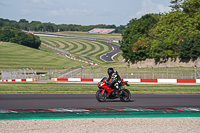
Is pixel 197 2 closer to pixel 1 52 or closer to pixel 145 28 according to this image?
pixel 145 28

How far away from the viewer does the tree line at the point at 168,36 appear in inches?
2480

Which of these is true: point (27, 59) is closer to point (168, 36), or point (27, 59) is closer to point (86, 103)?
point (168, 36)

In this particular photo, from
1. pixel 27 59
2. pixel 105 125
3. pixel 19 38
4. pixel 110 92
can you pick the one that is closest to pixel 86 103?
pixel 110 92

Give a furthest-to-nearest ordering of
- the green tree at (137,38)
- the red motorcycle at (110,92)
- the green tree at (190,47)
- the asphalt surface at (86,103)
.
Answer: the green tree at (137,38)
the green tree at (190,47)
the red motorcycle at (110,92)
the asphalt surface at (86,103)

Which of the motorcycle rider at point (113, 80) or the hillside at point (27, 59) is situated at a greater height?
the hillside at point (27, 59)

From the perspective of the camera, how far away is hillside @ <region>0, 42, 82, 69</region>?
349ft

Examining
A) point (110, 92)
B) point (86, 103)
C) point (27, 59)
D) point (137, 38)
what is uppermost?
point (137, 38)

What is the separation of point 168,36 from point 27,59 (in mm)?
59892

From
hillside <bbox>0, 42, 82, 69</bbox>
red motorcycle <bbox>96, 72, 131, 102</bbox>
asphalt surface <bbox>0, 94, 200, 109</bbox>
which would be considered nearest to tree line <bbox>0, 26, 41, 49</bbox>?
hillside <bbox>0, 42, 82, 69</bbox>

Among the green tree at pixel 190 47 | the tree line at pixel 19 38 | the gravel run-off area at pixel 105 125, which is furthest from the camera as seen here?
the tree line at pixel 19 38

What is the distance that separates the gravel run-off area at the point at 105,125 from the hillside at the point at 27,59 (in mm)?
88895

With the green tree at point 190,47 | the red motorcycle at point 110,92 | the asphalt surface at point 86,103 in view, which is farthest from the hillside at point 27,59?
the red motorcycle at point 110,92

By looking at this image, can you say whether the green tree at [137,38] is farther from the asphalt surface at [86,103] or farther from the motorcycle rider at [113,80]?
the motorcycle rider at [113,80]

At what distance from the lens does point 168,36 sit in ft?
233
